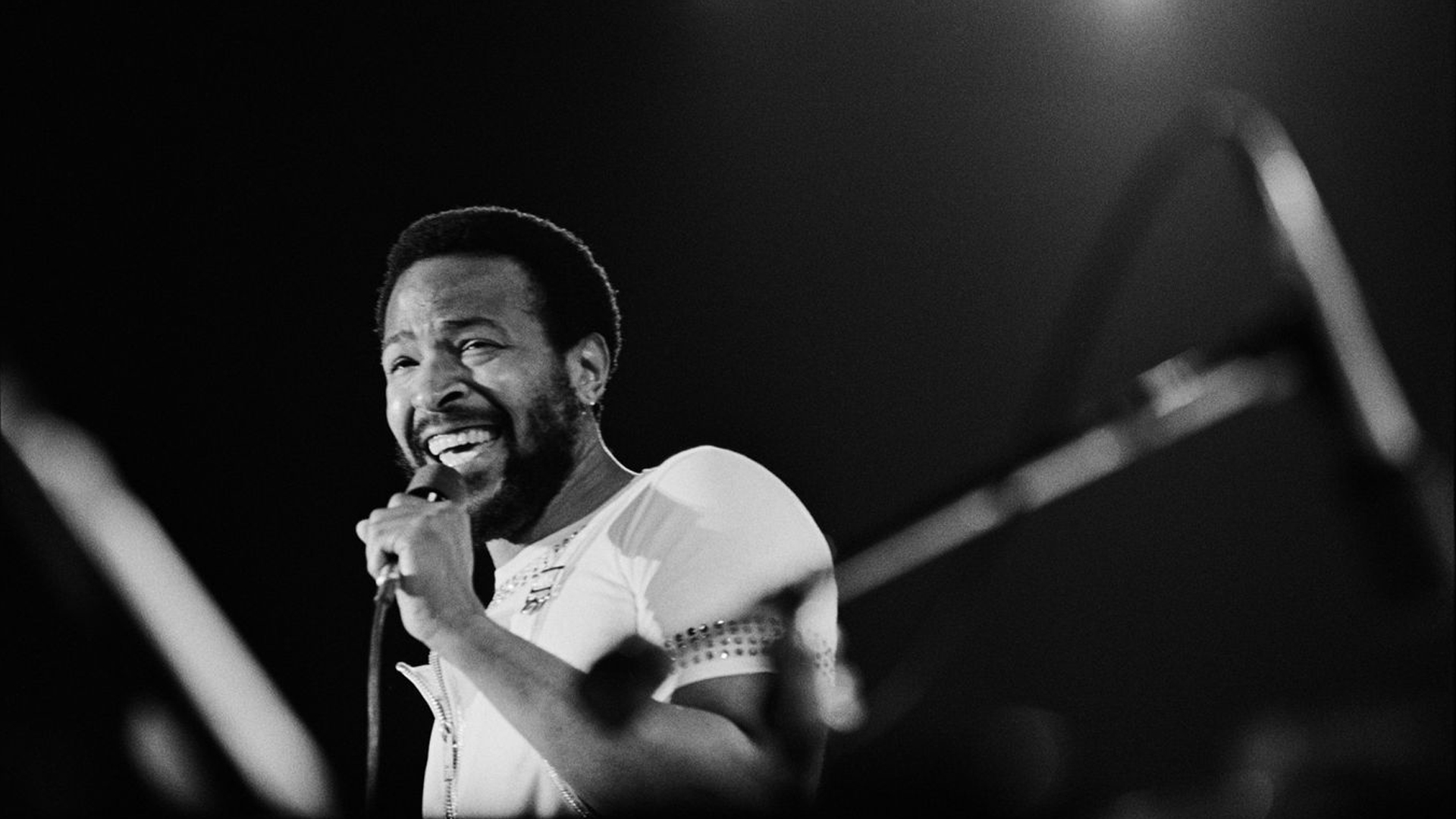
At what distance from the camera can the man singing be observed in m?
1.49

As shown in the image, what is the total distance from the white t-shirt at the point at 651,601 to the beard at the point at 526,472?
0.45ft

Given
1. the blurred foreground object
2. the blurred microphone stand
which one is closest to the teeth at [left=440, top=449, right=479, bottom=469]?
the blurred microphone stand

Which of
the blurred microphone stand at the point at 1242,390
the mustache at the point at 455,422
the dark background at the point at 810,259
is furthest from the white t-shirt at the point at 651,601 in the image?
the dark background at the point at 810,259

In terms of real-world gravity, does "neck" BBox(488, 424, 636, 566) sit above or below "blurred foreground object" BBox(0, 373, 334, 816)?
above

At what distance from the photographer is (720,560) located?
1641mm

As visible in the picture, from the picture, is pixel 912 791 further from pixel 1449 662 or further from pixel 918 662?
pixel 1449 662

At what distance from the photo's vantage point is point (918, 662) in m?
1.26

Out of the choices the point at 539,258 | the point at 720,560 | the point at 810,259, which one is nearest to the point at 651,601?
the point at 720,560

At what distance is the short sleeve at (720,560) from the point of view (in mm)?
1567

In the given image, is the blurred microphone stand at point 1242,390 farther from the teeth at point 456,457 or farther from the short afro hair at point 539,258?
the short afro hair at point 539,258

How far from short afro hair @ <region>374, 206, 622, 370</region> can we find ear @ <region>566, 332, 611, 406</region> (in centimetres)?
1

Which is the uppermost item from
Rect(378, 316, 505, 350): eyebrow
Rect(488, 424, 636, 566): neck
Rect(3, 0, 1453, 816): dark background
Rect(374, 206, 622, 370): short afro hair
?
Rect(3, 0, 1453, 816): dark background

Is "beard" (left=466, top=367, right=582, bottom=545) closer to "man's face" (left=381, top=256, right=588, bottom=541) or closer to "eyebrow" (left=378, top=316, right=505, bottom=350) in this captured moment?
"man's face" (left=381, top=256, right=588, bottom=541)

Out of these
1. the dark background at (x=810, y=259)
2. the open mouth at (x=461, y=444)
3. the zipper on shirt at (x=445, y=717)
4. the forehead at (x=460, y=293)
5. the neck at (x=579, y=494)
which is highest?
the dark background at (x=810, y=259)
